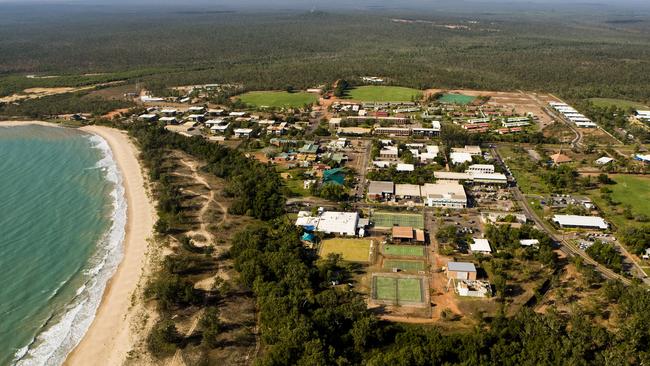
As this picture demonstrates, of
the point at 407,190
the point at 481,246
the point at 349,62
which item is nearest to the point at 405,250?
the point at 481,246

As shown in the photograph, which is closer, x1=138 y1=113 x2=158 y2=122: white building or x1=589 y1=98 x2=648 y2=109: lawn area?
x1=138 y1=113 x2=158 y2=122: white building

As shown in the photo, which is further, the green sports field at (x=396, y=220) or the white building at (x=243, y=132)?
the white building at (x=243, y=132)

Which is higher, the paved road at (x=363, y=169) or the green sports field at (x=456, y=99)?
the green sports field at (x=456, y=99)

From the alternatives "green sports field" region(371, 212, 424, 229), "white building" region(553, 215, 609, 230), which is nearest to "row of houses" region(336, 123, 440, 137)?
"green sports field" region(371, 212, 424, 229)

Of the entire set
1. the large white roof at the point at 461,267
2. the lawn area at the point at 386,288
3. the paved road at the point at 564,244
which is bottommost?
the paved road at the point at 564,244

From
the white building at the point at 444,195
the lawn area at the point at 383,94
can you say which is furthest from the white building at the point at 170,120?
the white building at the point at 444,195

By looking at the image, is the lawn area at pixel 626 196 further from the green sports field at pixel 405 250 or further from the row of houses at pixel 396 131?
the row of houses at pixel 396 131

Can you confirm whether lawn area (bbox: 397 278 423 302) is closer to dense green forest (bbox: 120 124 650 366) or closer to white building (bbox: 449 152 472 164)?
dense green forest (bbox: 120 124 650 366)
